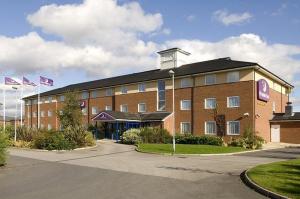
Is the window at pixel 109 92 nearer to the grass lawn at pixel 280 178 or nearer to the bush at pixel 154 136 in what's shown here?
the bush at pixel 154 136

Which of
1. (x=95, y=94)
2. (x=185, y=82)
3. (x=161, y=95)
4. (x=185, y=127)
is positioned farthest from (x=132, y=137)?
(x=95, y=94)

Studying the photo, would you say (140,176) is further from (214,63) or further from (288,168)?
(214,63)

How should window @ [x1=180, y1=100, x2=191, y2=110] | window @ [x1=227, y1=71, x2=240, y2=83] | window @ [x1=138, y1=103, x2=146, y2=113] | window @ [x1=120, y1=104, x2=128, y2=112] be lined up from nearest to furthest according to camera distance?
window @ [x1=227, y1=71, x2=240, y2=83] → window @ [x1=180, y1=100, x2=191, y2=110] → window @ [x1=138, y1=103, x2=146, y2=113] → window @ [x1=120, y1=104, x2=128, y2=112]

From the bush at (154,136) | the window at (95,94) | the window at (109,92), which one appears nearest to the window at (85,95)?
the window at (95,94)

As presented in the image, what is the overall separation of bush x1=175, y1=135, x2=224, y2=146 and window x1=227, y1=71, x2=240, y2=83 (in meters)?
6.37

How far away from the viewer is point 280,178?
1338 centimetres

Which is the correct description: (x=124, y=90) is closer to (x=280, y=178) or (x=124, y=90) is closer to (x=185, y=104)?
(x=185, y=104)

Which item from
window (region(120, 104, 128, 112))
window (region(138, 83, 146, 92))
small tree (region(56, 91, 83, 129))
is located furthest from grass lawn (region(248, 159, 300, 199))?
window (region(120, 104, 128, 112))

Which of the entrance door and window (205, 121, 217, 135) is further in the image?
the entrance door

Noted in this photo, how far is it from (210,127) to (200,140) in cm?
429

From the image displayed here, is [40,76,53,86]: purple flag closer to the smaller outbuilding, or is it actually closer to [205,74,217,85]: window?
[205,74,217,85]: window

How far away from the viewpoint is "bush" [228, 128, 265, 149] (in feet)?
109

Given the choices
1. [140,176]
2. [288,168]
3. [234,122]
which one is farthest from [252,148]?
[140,176]

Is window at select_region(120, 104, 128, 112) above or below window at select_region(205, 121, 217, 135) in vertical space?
above
